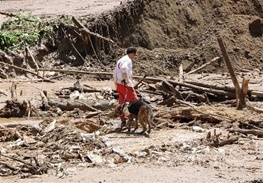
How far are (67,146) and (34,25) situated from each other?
12499 millimetres

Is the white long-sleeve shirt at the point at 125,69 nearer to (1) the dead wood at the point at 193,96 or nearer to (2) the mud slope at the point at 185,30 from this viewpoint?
(1) the dead wood at the point at 193,96

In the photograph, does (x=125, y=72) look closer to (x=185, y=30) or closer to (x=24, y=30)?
(x=24, y=30)

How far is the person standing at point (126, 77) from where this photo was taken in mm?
14531

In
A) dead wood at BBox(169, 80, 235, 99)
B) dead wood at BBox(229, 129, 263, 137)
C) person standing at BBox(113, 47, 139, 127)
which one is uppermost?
person standing at BBox(113, 47, 139, 127)

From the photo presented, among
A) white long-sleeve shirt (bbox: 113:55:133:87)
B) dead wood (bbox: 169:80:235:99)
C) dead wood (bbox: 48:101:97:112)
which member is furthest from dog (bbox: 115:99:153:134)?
dead wood (bbox: 169:80:235:99)

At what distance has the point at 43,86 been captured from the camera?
2133 cm

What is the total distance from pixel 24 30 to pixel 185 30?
19.8ft

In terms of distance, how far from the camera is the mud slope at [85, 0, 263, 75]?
83.6 ft

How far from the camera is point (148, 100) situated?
18719mm

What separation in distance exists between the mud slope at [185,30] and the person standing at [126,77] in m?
9.72

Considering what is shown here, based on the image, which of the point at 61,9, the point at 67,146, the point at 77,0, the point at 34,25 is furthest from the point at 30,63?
the point at 67,146

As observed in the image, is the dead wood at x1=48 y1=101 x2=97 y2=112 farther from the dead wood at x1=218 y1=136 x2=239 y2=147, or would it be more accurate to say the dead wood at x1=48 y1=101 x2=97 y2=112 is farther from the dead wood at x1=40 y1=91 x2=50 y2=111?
the dead wood at x1=218 y1=136 x2=239 y2=147

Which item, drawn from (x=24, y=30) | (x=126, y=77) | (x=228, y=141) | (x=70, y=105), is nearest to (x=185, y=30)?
(x=24, y=30)

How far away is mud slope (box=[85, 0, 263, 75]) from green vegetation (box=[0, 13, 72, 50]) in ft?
4.31
